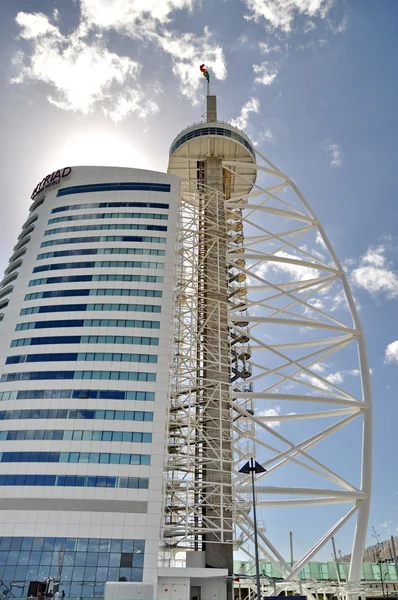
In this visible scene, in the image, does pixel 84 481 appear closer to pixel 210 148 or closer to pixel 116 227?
pixel 116 227

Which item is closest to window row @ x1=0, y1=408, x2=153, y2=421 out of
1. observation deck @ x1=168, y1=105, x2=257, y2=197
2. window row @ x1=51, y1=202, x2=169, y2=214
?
window row @ x1=51, y1=202, x2=169, y2=214

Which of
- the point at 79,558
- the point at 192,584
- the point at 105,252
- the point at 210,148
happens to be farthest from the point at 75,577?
the point at 210,148

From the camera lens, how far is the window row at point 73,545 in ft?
135

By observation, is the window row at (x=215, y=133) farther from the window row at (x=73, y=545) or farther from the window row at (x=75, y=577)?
the window row at (x=75, y=577)

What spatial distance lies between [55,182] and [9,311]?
2114 centimetres

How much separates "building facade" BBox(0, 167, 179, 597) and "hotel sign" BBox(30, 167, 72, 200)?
219 millimetres

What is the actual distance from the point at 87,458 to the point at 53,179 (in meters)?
41.1

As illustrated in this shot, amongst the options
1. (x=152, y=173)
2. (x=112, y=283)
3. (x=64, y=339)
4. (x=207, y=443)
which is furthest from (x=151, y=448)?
(x=152, y=173)

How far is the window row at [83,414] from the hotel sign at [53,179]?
34.2 m

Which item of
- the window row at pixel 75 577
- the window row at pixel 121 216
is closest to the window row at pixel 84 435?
the window row at pixel 75 577

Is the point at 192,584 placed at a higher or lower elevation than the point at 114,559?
lower

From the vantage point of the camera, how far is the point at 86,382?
4925cm

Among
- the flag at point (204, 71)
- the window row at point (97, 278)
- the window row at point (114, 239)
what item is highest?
the flag at point (204, 71)

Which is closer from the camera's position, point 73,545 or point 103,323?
point 73,545
